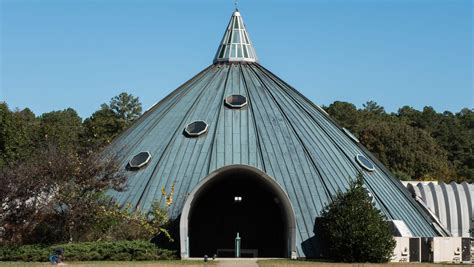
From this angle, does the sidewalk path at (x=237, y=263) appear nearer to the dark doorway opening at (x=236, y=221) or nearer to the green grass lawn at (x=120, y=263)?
the green grass lawn at (x=120, y=263)

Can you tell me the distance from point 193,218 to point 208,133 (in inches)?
216

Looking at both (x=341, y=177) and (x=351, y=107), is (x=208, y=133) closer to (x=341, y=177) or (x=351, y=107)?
(x=341, y=177)

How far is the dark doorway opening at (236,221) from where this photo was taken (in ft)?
176

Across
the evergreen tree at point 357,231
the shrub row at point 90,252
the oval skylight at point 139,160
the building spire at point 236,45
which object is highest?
the building spire at point 236,45

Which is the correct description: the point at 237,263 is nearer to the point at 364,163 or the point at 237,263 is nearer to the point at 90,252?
the point at 90,252

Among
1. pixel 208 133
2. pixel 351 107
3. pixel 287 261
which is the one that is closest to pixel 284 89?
pixel 208 133

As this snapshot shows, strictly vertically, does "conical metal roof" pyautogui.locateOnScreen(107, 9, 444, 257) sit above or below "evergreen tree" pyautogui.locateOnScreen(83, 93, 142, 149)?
below

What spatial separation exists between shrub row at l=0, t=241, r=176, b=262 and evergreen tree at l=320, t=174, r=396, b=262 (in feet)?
30.9

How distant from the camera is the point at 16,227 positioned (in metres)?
46.3

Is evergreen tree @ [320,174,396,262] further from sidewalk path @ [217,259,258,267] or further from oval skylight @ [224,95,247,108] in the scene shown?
oval skylight @ [224,95,247,108]

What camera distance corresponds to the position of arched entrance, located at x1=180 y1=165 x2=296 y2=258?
53625 mm

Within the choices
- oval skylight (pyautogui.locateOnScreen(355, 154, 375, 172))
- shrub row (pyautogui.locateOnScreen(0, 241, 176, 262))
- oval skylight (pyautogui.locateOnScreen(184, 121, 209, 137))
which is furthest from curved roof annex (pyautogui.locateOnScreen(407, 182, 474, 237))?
shrub row (pyautogui.locateOnScreen(0, 241, 176, 262))

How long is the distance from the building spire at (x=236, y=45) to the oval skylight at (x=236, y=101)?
6.04 meters

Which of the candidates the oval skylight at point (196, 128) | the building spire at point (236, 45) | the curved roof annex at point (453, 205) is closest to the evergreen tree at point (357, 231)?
the oval skylight at point (196, 128)
